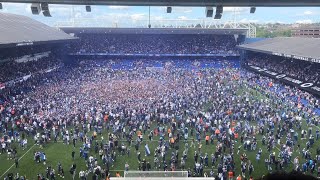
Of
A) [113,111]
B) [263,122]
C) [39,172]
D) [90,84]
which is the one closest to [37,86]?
[90,84]

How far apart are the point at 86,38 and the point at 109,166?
56.1m

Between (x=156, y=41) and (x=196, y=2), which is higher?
(x=196, y=2)

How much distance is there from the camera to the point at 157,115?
29812 millimetres

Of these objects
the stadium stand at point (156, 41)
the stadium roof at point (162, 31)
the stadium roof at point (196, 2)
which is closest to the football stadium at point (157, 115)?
the stadium roof at point (196, 2)

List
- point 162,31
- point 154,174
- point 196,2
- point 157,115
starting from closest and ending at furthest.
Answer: point 154,174 → point 196,2 → point 157,115 → point 162,31

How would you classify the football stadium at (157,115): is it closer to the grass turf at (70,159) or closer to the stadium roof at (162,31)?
the grass turf at (70,159)

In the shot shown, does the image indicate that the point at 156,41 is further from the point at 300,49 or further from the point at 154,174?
the point at 154,174

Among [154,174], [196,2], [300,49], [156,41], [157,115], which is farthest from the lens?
[156,41]

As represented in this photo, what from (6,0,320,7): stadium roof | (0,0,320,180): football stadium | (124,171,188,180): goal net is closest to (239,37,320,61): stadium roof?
(0,0,320,180): football stadium

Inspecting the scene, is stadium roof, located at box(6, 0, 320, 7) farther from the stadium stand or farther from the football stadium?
the stadium stand

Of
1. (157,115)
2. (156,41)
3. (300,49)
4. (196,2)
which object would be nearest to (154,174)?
(196,2)

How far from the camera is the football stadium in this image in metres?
19.7

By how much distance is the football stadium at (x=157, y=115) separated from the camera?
774 inches

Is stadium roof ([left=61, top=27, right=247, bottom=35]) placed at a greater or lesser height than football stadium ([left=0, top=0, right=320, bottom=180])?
greater
